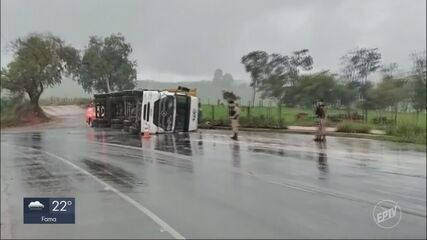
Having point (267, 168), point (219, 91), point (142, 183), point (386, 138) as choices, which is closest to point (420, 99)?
point (386, 138)

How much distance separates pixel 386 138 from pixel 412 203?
29 centimetres

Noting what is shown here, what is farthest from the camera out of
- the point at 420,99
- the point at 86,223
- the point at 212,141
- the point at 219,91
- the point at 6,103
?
the point at 212,141

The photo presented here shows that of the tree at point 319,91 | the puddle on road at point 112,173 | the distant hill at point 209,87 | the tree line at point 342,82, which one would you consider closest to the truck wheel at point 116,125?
the distant hill at point 209,87

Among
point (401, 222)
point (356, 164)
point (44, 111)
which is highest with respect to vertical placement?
point (44, 111)

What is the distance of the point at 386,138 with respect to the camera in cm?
217

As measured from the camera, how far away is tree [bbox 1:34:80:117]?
242 centimetres

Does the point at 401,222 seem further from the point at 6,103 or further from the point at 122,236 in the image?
the point at 6,103

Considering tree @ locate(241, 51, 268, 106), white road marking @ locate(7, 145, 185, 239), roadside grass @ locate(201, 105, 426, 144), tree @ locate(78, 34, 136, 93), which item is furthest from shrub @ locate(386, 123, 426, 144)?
white road marking @ locate(7, 145, 185, 239)

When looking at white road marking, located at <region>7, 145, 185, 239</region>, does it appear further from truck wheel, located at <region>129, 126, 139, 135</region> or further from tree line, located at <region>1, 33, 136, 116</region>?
tree line, located at <region>1, 33, 136, 116</region>

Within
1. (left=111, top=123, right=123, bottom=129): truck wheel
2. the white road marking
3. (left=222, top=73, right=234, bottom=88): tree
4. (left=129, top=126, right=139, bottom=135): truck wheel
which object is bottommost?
the white road marking

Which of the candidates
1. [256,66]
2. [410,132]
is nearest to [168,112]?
[256,66]

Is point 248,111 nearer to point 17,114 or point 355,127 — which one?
point 355,127

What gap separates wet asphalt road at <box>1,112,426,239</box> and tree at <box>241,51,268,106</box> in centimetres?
50

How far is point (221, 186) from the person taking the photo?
3010 mm
